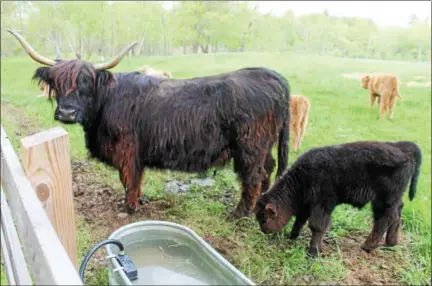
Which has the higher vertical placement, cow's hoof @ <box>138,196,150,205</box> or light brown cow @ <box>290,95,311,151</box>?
light brown cow @ <box>290,95,311,151</box>

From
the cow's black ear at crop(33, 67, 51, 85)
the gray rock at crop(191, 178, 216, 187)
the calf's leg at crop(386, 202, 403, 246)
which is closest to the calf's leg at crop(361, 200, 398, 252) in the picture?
the calf's leg at crop(386, 202, 403, 246)

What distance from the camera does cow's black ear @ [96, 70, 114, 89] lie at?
4.23 m

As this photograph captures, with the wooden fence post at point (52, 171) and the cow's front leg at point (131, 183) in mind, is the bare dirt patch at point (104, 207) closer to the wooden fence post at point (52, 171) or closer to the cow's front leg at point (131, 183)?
the cow's front leg at point (131, 183)

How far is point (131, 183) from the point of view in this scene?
4.46m

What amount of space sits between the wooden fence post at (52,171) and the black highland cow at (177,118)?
94.1 inches

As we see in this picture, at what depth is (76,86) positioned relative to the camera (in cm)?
406

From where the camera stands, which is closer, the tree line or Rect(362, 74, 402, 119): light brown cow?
Rect(362, 74, 402, 119): light brown cow

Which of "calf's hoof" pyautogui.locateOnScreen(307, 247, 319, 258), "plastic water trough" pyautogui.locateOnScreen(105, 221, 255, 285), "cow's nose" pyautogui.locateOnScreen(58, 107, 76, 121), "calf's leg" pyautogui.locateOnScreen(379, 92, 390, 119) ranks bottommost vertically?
"calf's hoof" pyautogui.locateOnScreen(307, 247, 319, 258)

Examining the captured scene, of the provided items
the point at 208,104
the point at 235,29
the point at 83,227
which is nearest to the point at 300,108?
the point at 208,104

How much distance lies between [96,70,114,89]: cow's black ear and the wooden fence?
2091mm

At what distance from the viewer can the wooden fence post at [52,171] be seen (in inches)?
64.9

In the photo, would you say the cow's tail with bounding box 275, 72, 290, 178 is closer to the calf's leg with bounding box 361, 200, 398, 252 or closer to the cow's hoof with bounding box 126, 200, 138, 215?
the calf's leg with bounding box 361, 200, 398, 252

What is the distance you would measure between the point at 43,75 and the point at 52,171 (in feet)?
9.15

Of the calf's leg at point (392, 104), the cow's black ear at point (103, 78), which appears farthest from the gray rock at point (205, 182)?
the calf's leg at point (392, 104)
